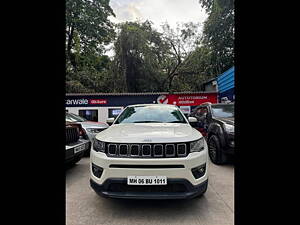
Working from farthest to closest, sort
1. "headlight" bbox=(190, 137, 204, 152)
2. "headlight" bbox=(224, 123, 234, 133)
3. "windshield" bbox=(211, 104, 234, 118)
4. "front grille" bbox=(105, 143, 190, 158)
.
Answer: "windshield" bbox=(211, 104, 234, 118)
"headlight" bbox=(224, 123, 234, 133)
"headlight" bbox=(190, 137, 204, 152)
"front grille" bbox=(105, 143, 190, 158)

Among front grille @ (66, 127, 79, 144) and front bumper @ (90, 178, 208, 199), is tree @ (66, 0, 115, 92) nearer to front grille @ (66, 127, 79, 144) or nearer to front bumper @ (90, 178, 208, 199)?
front grille @ (66, 127, 79, 144)

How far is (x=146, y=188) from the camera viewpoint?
6.68 feet

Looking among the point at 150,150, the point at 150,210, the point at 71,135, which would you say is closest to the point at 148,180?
the point at 150,150

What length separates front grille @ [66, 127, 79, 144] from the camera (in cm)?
347

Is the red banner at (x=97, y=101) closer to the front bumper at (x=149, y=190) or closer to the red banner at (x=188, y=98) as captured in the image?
the red banner at (x=188, y=98)

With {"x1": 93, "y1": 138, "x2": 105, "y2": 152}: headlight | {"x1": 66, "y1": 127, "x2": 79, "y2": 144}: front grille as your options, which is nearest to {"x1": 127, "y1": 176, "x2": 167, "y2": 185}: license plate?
{"x1": 93, "y1": 138, "x2": 105, "y2": 152}: headlight

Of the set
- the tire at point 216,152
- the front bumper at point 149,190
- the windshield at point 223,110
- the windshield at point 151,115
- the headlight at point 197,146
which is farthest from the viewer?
the windshield at point 223,110

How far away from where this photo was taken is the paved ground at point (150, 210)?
2.06 metres

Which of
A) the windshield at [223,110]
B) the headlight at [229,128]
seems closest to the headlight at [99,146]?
the headlight at [229,128]

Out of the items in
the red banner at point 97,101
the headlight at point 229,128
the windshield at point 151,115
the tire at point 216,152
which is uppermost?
the red banner at point 97,101

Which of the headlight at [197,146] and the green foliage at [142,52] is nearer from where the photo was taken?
the headlight at [197,146]

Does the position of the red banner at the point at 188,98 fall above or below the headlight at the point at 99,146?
above

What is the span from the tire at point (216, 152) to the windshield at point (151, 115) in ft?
4.33

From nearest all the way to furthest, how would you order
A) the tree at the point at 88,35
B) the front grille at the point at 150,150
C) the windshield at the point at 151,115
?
the front grille at the point at 150,150 → the windshield at the point at 151,115 → the tree at the point at 88,35
